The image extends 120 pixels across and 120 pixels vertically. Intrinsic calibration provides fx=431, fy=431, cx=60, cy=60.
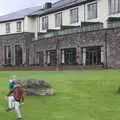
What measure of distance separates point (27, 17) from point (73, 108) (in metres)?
66.6

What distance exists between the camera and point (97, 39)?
58.7 metres

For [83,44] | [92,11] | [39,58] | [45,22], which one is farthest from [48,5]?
[83,44]

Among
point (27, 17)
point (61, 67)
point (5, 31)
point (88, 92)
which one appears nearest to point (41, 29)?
point (27, 17)

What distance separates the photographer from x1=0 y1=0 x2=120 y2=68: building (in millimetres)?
57750

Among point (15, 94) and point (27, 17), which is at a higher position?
point (27, 17)

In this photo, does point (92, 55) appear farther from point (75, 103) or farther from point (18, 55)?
point (75, 103)

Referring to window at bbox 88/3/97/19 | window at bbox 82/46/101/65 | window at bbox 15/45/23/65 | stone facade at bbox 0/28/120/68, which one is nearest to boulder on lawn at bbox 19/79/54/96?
stone facade at bbox 0/28/120/68

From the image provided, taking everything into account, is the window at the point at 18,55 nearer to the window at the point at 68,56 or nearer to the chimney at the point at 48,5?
the chimney at the point at 48,5

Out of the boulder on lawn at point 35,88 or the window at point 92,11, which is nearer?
the boulder on lawn at point 35,88

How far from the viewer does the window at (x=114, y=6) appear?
61072 millimetres

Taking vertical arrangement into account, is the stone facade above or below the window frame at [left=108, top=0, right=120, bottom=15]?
below

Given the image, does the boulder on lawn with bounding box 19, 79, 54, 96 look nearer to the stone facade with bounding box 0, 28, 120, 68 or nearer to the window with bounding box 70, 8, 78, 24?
the stone facade with bounding box 0, 28, 120, 68

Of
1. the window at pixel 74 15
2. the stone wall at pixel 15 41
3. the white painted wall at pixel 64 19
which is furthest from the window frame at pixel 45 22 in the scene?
the window at pixel 74 15

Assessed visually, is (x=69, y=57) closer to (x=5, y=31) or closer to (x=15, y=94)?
(x=5, y=31)
